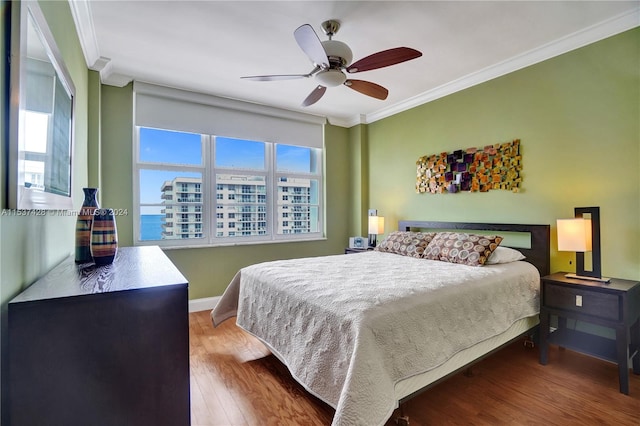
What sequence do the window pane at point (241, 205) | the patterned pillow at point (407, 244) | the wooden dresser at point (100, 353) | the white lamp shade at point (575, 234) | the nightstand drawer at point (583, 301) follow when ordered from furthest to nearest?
the window pane at point (241, 205), the patterned pillow at point (407, 244), the white lamp shade at point (575, 234), the nightstand drawer at point (583, 301), the wooden dresser at point (100, 353)

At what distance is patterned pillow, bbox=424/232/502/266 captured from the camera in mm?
2717

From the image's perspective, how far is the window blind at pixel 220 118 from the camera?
350cm

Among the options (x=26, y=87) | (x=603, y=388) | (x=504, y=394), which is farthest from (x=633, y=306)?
(x=26, y=87)

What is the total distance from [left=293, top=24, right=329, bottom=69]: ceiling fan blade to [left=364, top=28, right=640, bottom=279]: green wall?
2035mm

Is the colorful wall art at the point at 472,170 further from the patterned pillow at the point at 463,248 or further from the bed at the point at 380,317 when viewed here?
the patterned pillow at the point at 463,248

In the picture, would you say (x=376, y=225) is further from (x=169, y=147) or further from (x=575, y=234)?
(x=169, y=147)

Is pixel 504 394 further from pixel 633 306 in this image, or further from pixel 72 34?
pixel 72 34

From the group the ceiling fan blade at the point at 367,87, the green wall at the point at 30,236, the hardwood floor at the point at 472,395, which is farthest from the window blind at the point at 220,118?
the hardwood floor at the point at 472,395

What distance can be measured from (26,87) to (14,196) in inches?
15.2

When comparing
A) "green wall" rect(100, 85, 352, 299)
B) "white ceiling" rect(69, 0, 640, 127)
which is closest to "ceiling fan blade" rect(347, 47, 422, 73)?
"white ceiling" rect(69, 0, 640, 127)

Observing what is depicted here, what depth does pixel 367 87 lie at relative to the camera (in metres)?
2.65

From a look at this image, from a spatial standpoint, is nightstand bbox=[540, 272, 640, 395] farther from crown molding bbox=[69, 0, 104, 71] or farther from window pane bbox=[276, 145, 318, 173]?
crown molding bbox=[69, 0, 104, 71]

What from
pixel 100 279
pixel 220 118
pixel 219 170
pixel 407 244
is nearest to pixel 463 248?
pixel 407 244

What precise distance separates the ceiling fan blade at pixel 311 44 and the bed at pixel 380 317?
A: 152cm
